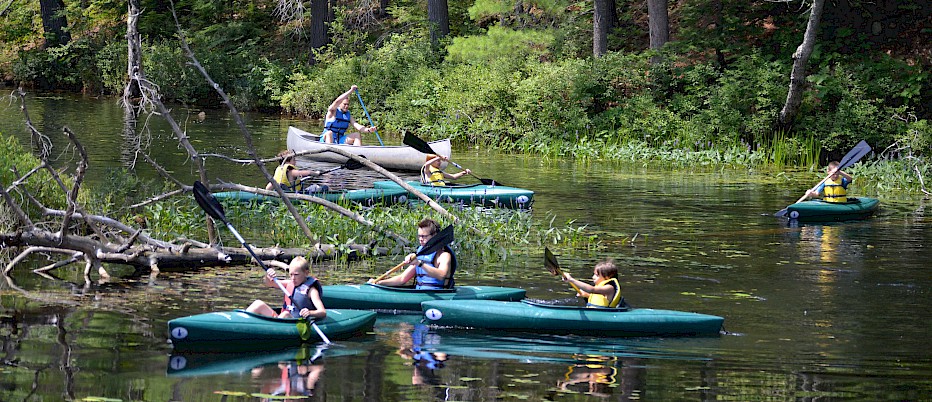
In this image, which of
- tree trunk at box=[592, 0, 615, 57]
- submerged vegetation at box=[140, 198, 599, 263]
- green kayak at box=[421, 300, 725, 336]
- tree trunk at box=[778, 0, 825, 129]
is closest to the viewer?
green kayak at box=[421, 300, 725, 336]

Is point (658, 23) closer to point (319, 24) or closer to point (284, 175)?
point (284, 175)

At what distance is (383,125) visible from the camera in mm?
29734

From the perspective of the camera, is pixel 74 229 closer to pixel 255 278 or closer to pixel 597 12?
pixel 255 278

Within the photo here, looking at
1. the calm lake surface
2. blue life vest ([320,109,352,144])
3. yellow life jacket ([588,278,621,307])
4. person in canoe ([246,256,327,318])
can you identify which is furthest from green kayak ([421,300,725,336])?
blue life vest ([320,109,352,144])

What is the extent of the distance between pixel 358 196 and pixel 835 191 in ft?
21.2

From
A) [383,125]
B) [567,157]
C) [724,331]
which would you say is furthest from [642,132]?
[724,331]

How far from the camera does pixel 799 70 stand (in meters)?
21.4

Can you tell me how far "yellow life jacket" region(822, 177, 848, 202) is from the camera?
1636 centimetres

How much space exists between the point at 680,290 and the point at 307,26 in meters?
31.2

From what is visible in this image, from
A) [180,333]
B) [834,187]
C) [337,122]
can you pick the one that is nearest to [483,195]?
[834,187]

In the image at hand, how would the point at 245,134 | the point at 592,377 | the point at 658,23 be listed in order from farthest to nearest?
the point at 658,23 → the point at 245,134 → the point at 592,377

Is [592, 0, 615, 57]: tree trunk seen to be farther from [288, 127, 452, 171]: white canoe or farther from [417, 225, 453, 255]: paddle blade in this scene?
[417, 225, 453, 255]: paddle blade

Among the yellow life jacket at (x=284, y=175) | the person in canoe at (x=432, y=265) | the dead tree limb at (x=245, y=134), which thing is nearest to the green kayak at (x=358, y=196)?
the yellow life jacket at (x=284, y=175)

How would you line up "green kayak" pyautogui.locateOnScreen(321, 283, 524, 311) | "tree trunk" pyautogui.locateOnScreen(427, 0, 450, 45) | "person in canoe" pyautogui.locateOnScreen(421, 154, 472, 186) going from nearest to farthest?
"green kayak" pyautogui.locateOnScreen(321, 283, 524, 311) < "person in canoe" pyautogui.locateOnScreen(421, 154, 472, 186) < "tree trunk" pyautogui.locateOnScreen(427, 0, 450, 45)
